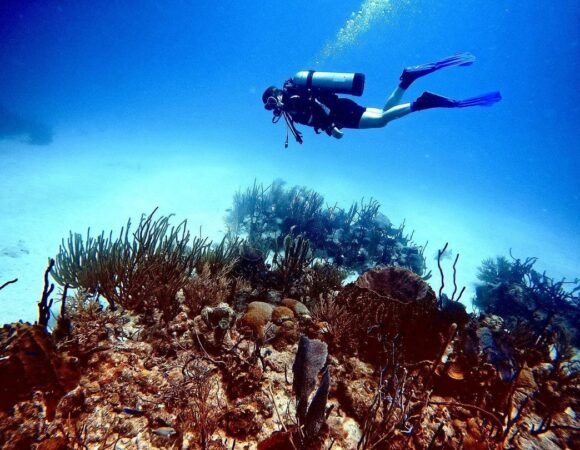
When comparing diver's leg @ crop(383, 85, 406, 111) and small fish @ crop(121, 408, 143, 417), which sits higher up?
diver's leg @ crop(383, 85, 406, 111)

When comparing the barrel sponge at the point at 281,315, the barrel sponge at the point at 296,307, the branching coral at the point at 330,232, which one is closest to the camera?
the barrel sponge at the point at 281,315

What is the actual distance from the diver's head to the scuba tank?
67 centimetres

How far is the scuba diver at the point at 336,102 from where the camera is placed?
7.52 metres

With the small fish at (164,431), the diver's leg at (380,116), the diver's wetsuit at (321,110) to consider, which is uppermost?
the diver's wetsuit at (321,110)

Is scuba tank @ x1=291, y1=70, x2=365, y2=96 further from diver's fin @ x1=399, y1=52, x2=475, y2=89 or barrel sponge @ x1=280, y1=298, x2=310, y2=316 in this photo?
barrel sponge @ x1=280, y1=298, x2=310, y2=316

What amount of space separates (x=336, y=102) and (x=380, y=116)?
139 centimetres

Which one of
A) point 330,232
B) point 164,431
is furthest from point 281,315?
point 330,232

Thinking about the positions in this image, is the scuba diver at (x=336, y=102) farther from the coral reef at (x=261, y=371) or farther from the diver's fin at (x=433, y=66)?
the coral reef at (x=261, y=371)

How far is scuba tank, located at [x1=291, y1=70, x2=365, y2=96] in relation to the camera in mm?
7457

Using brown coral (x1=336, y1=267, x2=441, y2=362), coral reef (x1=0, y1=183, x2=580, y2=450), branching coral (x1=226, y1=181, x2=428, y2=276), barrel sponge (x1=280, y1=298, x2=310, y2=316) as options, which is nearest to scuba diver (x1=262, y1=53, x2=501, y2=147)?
branching coral (x1=226, y1=181, x2=428, y2=276)

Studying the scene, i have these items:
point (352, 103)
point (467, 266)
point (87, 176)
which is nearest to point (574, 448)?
point (352, 103)

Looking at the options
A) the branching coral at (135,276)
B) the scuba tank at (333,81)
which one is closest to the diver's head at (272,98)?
the scuba tank at (333,81)

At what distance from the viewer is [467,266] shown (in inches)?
559

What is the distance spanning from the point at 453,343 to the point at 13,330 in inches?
177
